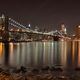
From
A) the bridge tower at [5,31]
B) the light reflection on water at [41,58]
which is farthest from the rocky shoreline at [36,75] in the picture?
the bridge tower at [5,31]

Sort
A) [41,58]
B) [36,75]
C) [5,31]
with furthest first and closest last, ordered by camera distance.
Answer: [5,31] → [41,58] → [36,75]

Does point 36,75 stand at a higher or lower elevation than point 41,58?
lower

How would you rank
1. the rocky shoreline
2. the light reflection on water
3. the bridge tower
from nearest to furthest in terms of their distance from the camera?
the rocky shoreline
the light reflection on water
the bridge tower

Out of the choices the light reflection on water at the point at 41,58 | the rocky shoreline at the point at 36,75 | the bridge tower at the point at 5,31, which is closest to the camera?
the rocky shoreline at the point at 36,75

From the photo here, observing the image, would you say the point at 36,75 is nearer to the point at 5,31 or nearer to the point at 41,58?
the point at 41,58

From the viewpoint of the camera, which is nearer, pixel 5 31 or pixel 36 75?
pixel 36 75

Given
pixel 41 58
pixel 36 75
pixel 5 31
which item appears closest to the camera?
pixel 36 75

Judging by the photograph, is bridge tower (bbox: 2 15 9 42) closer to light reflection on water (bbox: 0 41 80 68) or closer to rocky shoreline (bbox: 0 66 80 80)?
light reflection on water (bbox: 0 41 80 68)

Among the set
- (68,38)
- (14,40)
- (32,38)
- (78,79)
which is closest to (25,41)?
(32,38)

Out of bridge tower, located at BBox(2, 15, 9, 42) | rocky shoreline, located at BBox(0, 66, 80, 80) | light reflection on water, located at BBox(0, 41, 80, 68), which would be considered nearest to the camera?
rocky shoreline, located at BBox(0, 66, 80, 80)

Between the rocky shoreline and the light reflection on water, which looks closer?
the rocky shoreline

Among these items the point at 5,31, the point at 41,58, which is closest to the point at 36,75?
the point at 41,58

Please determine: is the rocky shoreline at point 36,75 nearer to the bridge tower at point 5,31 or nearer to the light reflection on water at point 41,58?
the light reflection on water at point 41,58

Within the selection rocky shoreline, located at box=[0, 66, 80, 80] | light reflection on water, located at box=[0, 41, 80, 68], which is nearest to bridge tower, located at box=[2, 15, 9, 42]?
light reflection on water, located at box=[0, 41, 80, 68]
